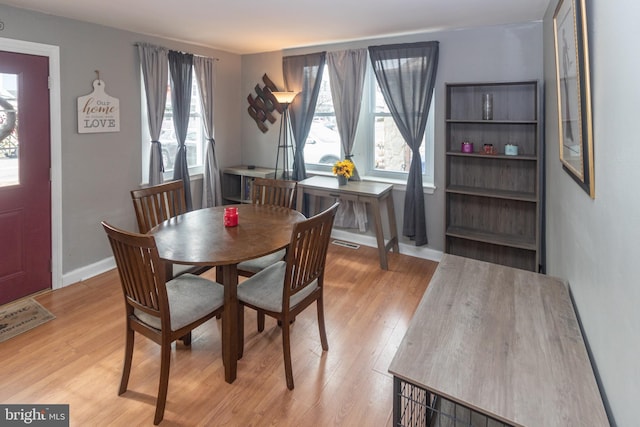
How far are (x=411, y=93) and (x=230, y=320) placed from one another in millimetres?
2858

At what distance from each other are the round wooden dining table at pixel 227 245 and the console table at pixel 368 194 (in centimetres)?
121

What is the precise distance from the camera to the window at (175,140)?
3951mm

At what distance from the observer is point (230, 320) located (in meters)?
2.10

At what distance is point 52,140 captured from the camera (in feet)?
10.3

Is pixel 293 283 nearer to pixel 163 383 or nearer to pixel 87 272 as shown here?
pixel 163 383

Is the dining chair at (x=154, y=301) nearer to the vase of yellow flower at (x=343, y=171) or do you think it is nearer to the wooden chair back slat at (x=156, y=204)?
the wooden chair back slat at (x=156, y=204)

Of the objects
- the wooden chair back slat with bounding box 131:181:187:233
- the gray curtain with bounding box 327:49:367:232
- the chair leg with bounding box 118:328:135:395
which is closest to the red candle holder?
the wooden chair back slat with bounding box 131:181:187:233

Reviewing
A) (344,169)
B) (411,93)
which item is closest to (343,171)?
(344,169)

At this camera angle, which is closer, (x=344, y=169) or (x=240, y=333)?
(x=240, y=333)

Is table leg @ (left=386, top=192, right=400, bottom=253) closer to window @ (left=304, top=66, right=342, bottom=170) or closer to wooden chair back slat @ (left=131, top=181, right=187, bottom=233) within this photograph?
window @ (left=304, top=66, right=342, bottom=170)

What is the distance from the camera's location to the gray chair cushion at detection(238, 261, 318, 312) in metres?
2.13

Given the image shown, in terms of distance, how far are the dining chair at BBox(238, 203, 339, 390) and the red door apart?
211 cm

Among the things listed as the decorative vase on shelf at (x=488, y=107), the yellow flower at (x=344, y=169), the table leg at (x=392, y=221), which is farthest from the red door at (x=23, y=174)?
the decorative vase on shelf at (x=488, y=107)

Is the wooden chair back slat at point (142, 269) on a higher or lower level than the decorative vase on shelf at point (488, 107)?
lower
